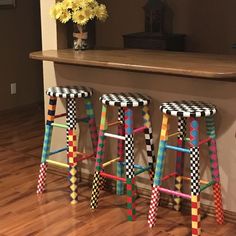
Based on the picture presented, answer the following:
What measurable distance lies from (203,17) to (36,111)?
2.26 meters

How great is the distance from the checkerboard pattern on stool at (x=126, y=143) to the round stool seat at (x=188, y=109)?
218 millimetres

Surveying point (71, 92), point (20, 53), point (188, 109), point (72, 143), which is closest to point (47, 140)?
point (72, 143)

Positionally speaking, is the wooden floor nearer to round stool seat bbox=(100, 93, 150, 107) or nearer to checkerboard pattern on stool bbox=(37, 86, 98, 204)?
checkerboard pattern on stool bbox=(37, 86, 98, 204)

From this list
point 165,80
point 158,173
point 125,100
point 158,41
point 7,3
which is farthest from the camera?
point 7,3

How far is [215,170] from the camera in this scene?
2.92m

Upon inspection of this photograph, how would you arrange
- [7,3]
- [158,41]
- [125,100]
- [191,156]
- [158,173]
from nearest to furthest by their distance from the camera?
[191,156] < [158,173] < [125,100] < [158,41] < [7,3]

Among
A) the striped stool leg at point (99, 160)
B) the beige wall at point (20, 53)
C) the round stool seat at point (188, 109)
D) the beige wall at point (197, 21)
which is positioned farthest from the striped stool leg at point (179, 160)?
the beige wall at point (20, 53)

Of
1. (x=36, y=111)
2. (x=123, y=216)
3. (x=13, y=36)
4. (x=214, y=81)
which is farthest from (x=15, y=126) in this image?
(x=214, y=81)

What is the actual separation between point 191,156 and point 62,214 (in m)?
0.96

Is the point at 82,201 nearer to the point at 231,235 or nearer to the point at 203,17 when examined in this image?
the point at 231,235

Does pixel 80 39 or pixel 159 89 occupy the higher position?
pixel 80 39

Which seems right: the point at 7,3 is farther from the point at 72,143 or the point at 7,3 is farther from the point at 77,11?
the point at 72,143

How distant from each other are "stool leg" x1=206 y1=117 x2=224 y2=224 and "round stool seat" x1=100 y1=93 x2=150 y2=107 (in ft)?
1.40

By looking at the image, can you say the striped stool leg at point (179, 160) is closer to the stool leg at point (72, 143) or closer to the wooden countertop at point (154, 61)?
the wooden countertop at point (154, 61)
